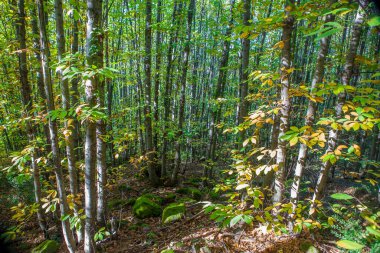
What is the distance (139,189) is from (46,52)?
736 cm

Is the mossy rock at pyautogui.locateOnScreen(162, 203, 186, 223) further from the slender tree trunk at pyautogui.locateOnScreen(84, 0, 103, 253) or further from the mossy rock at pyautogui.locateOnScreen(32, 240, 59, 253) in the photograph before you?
the slender tree trunk at pyautogui.locateOnScreen(84, 0, 103, 253)

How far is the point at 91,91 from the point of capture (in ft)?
8.64

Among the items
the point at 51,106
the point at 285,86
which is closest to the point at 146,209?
the point at 51,106

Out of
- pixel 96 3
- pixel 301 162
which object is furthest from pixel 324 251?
pixel 96 3

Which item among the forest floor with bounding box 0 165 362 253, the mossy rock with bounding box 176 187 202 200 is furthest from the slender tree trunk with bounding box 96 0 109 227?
the mossy rock with bounding box 176 187 202 200

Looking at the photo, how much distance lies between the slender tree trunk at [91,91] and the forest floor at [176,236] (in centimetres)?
96

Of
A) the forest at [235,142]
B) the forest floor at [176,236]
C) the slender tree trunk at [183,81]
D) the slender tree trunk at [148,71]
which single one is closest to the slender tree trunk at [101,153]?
the forest at [235,142]

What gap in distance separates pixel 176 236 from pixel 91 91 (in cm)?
357

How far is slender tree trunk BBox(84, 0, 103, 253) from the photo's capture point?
2.64 metres

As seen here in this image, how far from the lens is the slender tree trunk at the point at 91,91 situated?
8.68ft

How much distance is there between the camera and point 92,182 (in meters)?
3.11

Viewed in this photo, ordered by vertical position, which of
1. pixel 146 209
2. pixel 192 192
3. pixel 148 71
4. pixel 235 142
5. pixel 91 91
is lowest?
pixel 192 192

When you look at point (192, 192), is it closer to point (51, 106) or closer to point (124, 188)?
point (124, 188)

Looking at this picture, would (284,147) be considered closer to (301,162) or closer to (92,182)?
(301,162)
